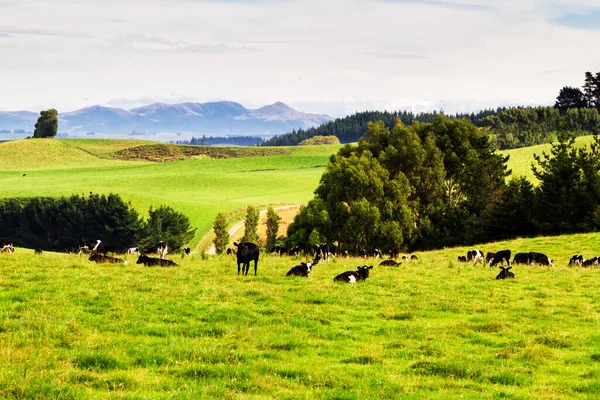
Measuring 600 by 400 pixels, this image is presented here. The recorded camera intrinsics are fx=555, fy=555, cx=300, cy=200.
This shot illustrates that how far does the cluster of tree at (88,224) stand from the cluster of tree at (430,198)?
3892 cm

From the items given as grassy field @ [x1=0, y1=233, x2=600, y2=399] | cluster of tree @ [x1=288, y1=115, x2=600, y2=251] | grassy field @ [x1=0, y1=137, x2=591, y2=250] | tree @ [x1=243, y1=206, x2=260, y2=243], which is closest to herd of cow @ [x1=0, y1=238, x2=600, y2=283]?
grassy field @ [x1=0, y1=233, x2=600, y2=399]

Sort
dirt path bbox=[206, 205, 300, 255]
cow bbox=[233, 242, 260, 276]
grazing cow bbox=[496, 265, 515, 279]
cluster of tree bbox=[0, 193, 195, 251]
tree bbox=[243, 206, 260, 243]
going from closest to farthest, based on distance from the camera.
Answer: cow bbox=[233, 242, 260, 276] → grazing cow bbox=[496, 265, 515, 279] → tree bbox=[243, 206, 260, 243] → dirt path bbox=[206, 205, 300, 255] → cluster of tree bbox=[0, 193, 195, 251]

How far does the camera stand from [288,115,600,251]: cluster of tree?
2267 inches

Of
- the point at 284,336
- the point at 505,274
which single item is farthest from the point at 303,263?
the point at 284,336

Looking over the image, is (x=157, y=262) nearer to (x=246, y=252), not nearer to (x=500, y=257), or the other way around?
(x=246, y=252)

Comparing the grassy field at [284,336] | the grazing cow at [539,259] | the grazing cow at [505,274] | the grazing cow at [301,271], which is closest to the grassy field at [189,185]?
the grazing cow at [539,259]

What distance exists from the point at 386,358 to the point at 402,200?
48297mm

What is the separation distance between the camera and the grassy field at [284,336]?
1084cm

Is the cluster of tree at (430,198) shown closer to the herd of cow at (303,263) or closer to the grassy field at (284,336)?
the herd of cow at (303,263)

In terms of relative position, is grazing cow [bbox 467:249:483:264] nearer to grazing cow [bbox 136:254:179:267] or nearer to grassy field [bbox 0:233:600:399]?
grassy field [bbox 0:233:600:399]

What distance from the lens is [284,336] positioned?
14664 mm

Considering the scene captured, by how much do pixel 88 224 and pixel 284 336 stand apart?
301ft

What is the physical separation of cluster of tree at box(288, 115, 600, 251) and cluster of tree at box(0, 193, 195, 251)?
38.9m

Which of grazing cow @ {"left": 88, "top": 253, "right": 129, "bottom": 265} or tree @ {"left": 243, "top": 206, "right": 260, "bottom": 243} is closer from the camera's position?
grazing cow @ {"left": 88, "top": 253, "right": 129, "bottom": 265}
